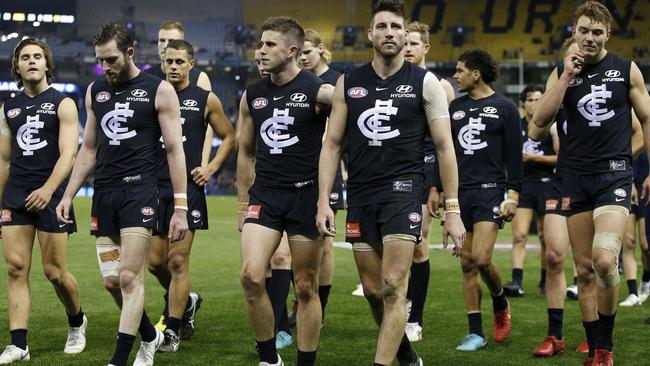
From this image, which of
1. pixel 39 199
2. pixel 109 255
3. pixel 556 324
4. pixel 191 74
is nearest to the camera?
pixel 109 255

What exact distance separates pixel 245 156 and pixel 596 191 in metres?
2.48

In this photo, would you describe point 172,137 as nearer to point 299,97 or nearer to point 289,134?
point 289,134

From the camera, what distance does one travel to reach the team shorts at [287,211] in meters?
6.60

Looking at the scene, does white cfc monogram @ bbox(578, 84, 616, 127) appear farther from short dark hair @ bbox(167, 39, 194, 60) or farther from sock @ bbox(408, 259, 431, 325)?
short dark hair @ bbox(167, 39, 194, 60)

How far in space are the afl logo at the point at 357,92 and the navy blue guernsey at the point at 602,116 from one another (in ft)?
5.75

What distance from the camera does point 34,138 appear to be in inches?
302

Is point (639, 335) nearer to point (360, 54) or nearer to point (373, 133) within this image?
point (373, 133)

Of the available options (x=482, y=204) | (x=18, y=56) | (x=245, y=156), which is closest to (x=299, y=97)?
(x=245, y=156)

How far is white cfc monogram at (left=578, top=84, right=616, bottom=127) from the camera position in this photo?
7.05 meters

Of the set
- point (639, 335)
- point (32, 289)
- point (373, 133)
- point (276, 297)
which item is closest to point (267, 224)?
point (373, 133)

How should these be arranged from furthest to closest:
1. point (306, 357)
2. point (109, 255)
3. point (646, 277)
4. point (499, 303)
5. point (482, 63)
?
point (646, 277), point (499, 303), point (482, 63), point (109, 255), point (306, 357)

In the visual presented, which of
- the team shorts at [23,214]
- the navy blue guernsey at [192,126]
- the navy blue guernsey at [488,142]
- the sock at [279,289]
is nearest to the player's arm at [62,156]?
the team shorts at [23,214]

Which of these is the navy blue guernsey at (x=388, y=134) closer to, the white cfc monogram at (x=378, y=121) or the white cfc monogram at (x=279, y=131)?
the white cfc monogram at (x=378, y=121)

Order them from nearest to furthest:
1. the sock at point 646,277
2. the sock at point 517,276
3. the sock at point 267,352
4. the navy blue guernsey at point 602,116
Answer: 1. the sock at point 267,352
2. the navy blue guernsey at point 602,116
3. the sock at point 646,277
4. the sock at point 517,276
